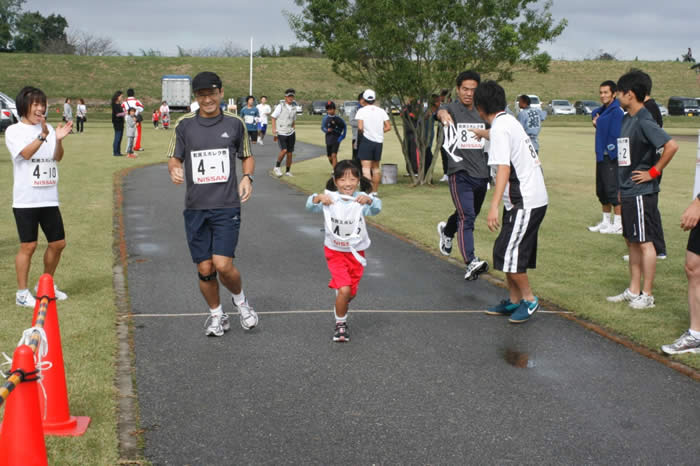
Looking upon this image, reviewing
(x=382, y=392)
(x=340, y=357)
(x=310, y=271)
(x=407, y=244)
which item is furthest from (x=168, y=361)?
(x=407, y=244)

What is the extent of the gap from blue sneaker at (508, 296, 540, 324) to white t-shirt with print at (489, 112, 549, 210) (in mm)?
864

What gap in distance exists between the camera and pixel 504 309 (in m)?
6.70

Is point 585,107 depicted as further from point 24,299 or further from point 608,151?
point 24,299

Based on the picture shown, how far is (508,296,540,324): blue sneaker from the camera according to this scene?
6.41 m

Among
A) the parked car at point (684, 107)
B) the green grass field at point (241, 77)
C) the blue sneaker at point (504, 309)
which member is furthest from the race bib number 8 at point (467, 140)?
the green grass field at point (241, 77)

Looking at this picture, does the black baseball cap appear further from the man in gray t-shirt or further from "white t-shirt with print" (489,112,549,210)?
"white t-shirt with print" (489,112,549,210)

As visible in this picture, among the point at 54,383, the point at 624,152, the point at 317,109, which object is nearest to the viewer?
the point at 54,383

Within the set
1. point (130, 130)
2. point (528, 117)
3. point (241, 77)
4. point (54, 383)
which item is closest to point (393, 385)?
point (54, 383)

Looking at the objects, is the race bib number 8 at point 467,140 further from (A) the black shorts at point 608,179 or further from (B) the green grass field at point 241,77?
(B) the green grass field at point 241,77

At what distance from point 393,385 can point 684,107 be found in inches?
2555

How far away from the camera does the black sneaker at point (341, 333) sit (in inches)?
230

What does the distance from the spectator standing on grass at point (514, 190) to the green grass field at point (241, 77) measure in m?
69.9

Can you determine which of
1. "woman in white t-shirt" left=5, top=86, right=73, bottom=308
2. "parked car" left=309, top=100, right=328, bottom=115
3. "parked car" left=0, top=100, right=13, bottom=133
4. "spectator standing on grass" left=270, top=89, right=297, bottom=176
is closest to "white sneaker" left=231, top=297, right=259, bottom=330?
"woman in white t-shirt" left=5, top=86, right=73, bottom=308

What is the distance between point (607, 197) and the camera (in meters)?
11.3
